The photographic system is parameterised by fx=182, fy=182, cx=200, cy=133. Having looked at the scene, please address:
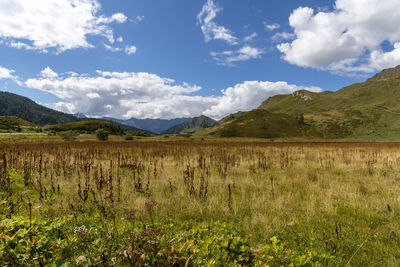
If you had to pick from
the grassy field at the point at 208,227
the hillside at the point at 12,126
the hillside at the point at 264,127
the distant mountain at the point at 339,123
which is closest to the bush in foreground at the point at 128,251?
the grassy field at the point at 208,227

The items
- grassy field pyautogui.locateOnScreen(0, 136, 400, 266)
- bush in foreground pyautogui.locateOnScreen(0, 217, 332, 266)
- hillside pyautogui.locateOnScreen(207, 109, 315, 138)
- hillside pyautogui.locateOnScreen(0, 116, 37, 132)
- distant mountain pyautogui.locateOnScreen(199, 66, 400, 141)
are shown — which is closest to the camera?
bush in foreground pyautogui.locateOnScreen(0, 217, 332, 266)

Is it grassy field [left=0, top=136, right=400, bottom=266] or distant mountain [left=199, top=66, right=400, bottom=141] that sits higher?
distant mountain [left=199, top=66, right=400, bottom=141]

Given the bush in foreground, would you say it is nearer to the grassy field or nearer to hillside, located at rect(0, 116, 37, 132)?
the grassy field

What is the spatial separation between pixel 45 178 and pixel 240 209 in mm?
7528

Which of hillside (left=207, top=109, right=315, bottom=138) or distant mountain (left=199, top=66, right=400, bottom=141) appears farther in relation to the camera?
hillside (left=207, top=109, right=315, bottom=138)

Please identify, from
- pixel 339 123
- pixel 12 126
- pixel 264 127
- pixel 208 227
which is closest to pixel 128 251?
pixel 208 227

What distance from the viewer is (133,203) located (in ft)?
15.7

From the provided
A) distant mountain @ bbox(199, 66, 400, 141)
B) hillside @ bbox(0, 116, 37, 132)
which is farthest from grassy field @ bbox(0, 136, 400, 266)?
hillside @ bbox(0, 116, 37, 132)

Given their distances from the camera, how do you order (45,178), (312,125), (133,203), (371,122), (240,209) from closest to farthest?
(240,209), (133,203), (45,178), (371,122), (312,125)

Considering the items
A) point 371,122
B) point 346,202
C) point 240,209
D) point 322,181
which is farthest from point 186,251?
point 371,122

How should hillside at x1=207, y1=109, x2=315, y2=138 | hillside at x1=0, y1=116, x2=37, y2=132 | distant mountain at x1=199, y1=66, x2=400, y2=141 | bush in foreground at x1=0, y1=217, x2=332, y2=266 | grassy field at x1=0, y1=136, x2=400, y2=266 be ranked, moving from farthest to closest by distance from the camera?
hillside at x1=207, y1=109, x2=315, y2=138
distant mountain at x1=199, y1=66, x2=400, y2=141
hillside at x1=0, y1=116, x2=37, y2=132
grassy field at x1=0, y1=136, x2=400, y2=266
bush in foreground at x1=0, y1=217, x2=332, y2=266

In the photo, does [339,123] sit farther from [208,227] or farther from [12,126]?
[12,126]

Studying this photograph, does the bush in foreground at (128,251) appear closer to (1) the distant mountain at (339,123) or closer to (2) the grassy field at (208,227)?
(2) the grassy field at (208,227)

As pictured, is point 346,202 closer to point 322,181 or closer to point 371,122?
point 322,181
